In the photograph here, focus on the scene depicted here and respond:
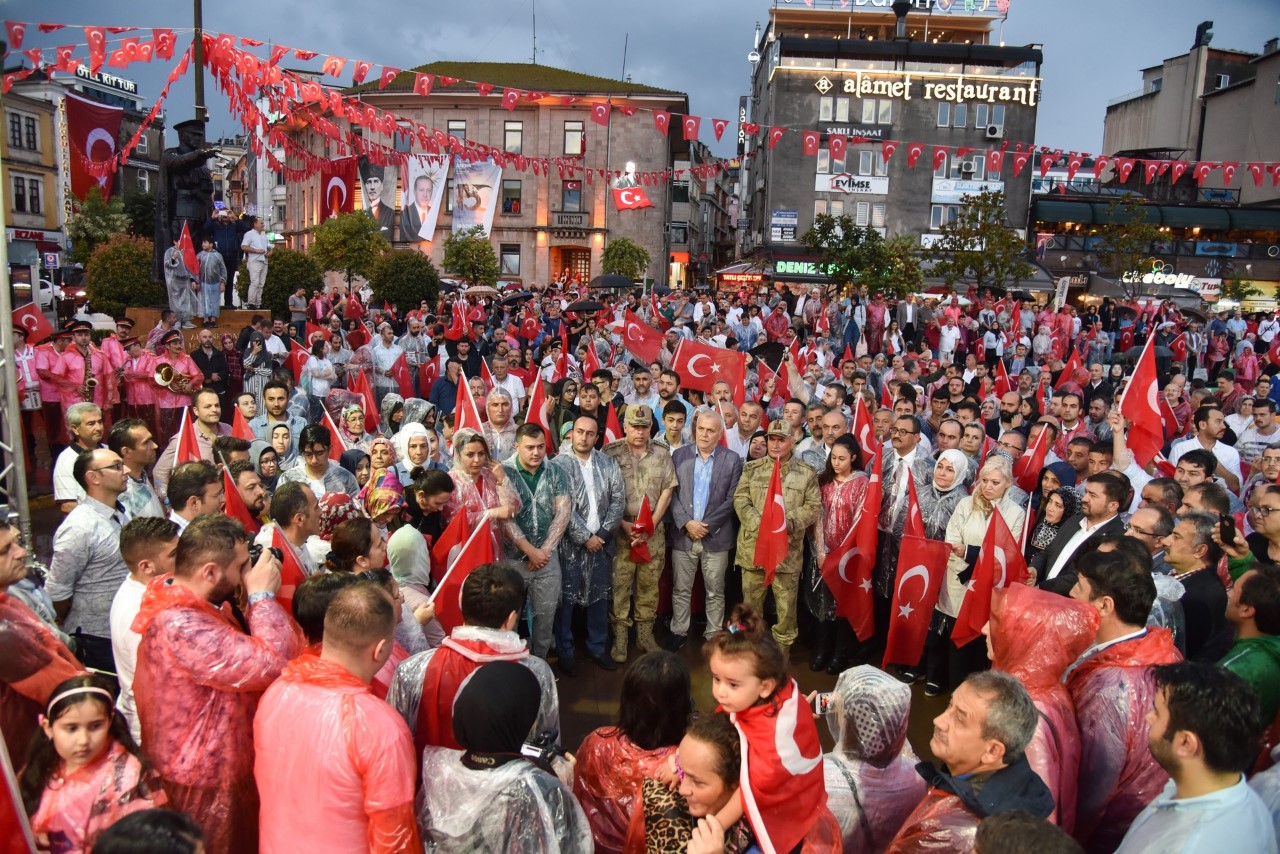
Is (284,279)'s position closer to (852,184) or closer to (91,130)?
(91,130)

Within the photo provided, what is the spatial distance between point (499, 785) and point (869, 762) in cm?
118

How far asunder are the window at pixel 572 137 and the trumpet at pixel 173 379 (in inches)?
1414

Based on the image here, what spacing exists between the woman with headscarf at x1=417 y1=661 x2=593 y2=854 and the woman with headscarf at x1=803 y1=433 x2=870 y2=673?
3656 millimetres

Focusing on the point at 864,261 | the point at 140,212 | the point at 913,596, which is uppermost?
the point at 140,212

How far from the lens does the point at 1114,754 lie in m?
2.92

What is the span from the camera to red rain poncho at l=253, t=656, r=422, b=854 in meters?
2.43

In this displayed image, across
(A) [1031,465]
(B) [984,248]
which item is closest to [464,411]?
(A) [1031,465]

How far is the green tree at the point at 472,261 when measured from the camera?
35938mm

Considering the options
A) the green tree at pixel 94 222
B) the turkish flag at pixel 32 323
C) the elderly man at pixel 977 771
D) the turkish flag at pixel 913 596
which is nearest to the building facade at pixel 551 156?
the green tree at pixel 94 222

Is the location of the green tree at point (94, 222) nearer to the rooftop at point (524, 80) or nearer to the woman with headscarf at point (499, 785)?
the rooftop at point (524, 80)

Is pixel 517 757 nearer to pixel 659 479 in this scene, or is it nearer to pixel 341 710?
pixel 341 710

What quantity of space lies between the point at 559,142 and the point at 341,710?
43.2 m

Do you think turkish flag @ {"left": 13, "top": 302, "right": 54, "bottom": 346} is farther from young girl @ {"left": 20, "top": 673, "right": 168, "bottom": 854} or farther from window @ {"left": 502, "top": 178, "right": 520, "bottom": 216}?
window @ {"left": 502, "top": 178, "right": 520, "bottom": 216}

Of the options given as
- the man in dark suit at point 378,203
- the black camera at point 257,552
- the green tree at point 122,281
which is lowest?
the black camera at point 257,552
